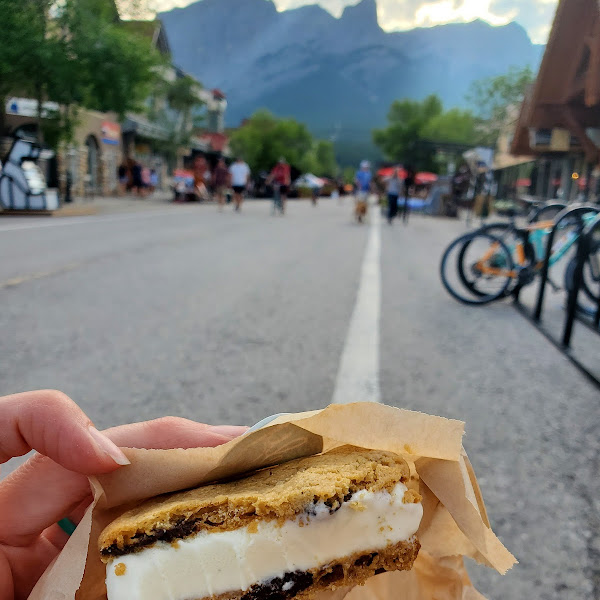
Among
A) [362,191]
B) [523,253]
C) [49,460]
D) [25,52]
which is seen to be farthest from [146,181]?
[49,460]

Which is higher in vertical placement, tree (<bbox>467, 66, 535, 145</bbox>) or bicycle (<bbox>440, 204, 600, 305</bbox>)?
tree (<bbox>467, 66, 535, 145</bbox>)

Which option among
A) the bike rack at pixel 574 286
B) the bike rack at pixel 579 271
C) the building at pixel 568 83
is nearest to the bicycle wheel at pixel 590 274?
the bike rack at pixel 574 286

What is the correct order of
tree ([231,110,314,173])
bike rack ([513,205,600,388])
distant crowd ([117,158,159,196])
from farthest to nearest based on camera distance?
1. tree ([231,110,314,173])
2. distant crowd ([117,158,159,196])
3. bike rack ([513,205,600,388])

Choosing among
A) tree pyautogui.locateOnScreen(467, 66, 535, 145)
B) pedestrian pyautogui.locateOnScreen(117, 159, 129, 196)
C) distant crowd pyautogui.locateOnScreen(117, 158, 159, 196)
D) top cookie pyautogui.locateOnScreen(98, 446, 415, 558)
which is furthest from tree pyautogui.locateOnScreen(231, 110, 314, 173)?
top cookie pyautogui.locateOnScreen(98, 446, 415, 558)

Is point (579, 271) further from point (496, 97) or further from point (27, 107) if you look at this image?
point (496, 97)

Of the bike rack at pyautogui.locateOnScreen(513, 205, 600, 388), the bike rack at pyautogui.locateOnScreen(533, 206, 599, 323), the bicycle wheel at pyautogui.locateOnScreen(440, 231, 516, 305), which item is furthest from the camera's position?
the bicycle wheel at pyautogui.locateOnScreen(440, 231, 516, 305)

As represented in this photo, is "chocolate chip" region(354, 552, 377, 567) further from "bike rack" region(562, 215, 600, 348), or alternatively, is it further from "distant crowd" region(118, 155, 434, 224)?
"distant crowd" region(118, 155, 434, 224)

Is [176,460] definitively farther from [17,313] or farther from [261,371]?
[17,313]

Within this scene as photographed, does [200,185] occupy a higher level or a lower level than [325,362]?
higher
